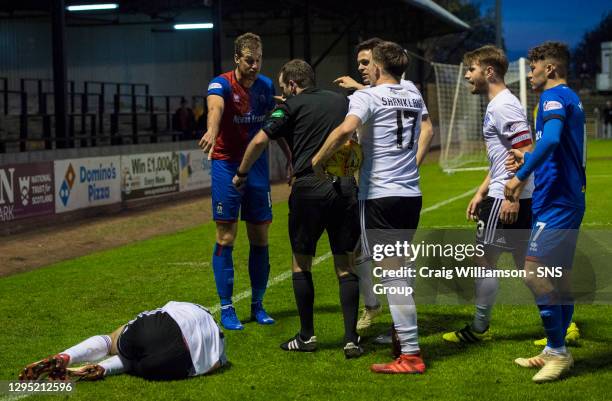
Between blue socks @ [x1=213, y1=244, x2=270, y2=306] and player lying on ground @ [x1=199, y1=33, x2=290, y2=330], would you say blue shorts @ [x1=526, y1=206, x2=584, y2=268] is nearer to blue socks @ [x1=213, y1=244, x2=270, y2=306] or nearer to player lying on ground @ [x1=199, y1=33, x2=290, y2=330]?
player lying on ground @ [x1=199, y1=33, x2=290, y2=330]

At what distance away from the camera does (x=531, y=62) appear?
6.01 metres

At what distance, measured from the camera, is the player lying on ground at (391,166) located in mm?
6121

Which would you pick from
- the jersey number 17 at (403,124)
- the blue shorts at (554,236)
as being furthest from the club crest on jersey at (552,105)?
the jersey number 17 at (403,124)

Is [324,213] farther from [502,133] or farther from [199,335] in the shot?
[502,133]

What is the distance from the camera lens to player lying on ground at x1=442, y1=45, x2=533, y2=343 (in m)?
6.50

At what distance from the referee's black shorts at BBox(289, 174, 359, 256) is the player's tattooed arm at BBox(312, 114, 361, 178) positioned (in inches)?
17.8

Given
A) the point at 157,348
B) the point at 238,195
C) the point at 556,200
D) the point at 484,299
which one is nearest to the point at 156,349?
the point at 157,348

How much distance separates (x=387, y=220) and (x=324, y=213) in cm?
58

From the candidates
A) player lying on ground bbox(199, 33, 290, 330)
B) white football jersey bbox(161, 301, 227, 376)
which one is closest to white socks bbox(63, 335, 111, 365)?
white football jersey bbox(161, 301, 227, 376)

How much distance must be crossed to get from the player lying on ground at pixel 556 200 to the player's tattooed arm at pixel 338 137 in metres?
1.06

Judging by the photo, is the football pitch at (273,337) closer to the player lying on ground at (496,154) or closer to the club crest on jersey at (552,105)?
the player lying on ground at (496,154)

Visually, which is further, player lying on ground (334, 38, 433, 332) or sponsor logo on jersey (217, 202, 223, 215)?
sponsor logo on jersey (217, 202, 223, 215)

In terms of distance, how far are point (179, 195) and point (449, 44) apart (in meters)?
65.8

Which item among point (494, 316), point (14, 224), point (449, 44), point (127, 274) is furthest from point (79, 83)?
point (449, 44)
